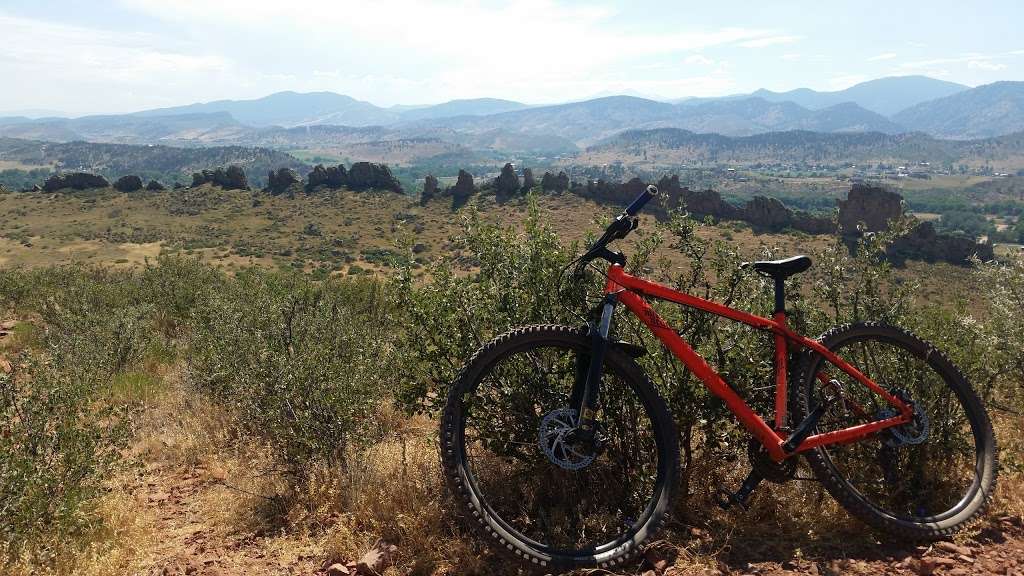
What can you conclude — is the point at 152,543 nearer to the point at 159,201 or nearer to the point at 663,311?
the point at 663,311

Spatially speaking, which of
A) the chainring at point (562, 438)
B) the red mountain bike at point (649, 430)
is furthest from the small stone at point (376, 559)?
the chainring at point (562, 438)

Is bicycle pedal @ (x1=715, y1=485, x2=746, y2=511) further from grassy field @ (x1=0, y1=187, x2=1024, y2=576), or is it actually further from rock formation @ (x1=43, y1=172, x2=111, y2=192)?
rock formation @ (x1=43, y1=172, x2=111, y2=192)

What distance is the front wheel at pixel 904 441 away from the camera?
3.66 m

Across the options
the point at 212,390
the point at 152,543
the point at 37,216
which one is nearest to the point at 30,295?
the point at 212,390

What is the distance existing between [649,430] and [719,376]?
26.0 inches

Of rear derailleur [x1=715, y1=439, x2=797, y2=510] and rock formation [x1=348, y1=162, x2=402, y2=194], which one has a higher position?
rock formation [x1=348, y1=162, x2=402, y2=194]

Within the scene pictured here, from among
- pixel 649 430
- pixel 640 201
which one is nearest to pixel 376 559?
pixel 649 430

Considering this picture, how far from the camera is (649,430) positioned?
4.01 meters

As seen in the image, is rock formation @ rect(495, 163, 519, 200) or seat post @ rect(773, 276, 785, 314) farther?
rock formation @ rect(495, 163, 519, 200)

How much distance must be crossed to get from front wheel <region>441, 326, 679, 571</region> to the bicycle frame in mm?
305

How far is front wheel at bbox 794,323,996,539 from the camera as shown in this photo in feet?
12.0

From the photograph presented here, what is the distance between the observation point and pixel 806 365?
3.82m

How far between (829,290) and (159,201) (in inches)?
3929

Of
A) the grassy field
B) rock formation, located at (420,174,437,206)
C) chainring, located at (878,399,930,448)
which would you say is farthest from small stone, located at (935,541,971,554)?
rock formation, located at (420,174,437,206)
